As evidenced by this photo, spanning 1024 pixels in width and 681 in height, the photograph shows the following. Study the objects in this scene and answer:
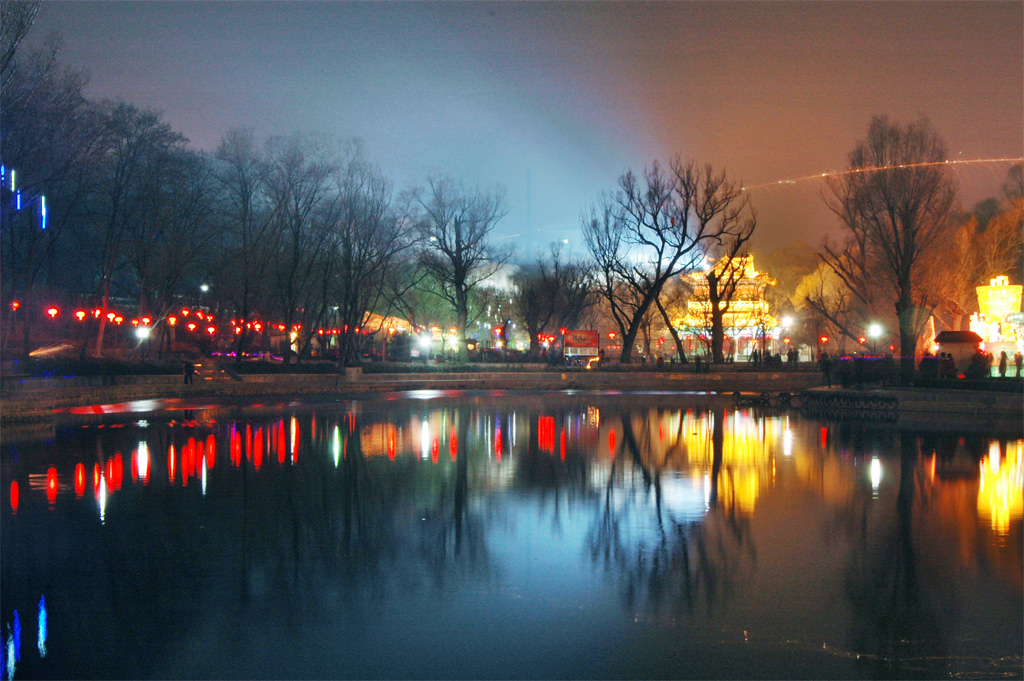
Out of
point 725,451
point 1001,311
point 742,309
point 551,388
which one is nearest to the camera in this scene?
point 725,451

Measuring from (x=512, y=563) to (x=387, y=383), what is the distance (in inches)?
1206

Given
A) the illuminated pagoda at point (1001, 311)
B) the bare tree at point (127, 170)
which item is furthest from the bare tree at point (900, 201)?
the bare tree at point (127, 170)

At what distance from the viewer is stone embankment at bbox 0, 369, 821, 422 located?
90.0 ft

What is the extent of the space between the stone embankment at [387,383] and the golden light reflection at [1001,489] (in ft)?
72.1

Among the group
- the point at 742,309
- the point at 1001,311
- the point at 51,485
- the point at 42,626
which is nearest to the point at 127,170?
the point at 51,485

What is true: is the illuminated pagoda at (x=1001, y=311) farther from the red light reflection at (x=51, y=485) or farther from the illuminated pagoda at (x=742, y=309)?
the red light reflection at (x=51, y=485)

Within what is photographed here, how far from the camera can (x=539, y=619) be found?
6.25 meters

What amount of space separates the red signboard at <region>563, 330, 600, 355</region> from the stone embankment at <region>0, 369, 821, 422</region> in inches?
540

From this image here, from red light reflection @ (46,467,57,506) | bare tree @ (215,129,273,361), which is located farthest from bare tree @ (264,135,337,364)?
red light reflection @ (46,467,57,506)

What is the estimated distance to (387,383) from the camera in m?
37.8

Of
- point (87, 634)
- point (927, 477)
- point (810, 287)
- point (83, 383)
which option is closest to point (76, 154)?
point (83, 383)

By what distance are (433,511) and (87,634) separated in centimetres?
458

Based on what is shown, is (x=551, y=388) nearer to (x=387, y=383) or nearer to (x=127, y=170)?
(x=387, y=383)

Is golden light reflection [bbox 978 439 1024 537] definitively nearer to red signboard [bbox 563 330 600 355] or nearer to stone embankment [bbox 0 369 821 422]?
stone embankment [bbox 0 369 821 422]
